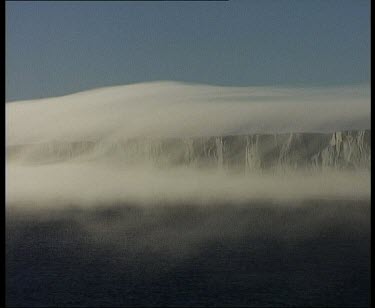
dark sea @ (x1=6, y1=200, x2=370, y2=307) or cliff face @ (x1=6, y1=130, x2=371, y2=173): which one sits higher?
cliff face @ (x1=6, y1=130, x2=371, y2=173)

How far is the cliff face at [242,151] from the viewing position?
2.96m

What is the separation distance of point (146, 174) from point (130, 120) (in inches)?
11.8

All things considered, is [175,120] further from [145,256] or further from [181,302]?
[181,302]

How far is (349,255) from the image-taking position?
117 inches

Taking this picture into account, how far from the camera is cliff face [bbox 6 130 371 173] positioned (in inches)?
116

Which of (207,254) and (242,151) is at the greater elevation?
(242,151)

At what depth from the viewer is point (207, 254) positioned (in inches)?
120

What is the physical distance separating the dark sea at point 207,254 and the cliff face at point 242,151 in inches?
8.7

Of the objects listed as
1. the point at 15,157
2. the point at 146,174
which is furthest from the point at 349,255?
the point at 15,157

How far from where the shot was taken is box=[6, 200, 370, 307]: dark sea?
2975 mm

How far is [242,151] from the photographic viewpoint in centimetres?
305

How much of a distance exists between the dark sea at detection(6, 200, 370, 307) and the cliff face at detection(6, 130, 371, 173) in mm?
221

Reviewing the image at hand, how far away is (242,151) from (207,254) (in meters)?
0.57

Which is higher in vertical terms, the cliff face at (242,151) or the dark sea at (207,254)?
the cliff face at (242,151)
